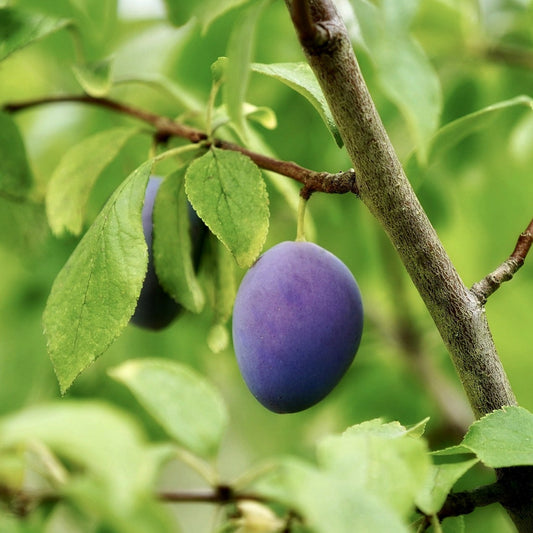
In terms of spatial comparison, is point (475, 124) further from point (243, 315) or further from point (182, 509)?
point (182, 509)

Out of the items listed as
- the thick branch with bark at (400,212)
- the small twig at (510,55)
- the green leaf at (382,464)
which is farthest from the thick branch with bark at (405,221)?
the small twig at (510,55)

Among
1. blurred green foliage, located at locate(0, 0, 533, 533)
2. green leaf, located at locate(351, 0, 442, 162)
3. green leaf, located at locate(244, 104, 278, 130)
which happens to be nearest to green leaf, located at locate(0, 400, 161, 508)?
green leaf, located at locate(351, 0, 442, 162)

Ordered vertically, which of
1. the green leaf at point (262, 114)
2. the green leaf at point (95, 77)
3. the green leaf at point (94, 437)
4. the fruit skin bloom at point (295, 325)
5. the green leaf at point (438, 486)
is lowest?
the green leaf at point (438, 486)

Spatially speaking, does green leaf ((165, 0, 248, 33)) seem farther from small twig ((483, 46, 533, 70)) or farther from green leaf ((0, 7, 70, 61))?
small twig ((483, 46, 533, 70))

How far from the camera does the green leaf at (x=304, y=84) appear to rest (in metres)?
0.60

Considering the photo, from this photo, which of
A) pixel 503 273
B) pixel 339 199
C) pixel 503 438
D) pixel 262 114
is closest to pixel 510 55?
pixel 339 199

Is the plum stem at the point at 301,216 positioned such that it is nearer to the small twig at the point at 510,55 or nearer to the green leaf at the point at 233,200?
the green leaf at the point at 233,200

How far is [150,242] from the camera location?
736 millimetres

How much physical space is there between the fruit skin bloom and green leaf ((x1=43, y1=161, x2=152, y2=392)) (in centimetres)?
9

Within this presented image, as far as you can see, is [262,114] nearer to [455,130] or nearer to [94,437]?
[455,130]

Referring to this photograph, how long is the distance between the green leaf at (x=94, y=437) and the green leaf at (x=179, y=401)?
0.33 feet

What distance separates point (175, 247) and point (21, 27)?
242 millimetres

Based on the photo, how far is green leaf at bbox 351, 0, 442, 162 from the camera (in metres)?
0.41

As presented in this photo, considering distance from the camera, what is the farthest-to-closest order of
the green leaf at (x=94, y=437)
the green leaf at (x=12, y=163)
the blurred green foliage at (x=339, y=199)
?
the blurred green foliage at (x=339, y=199)
the green leaf at (x=12, y=163)
the green leaf at (x=94, y=437)
